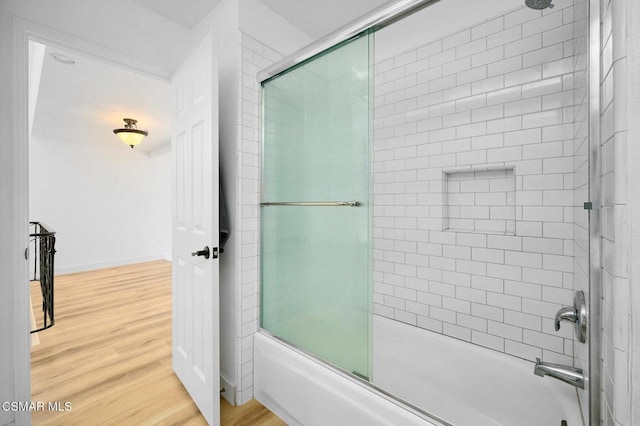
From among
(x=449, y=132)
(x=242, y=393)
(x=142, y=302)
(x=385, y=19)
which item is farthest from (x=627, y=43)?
(x=142, y=302)

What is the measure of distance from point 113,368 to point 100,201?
472 centimetres

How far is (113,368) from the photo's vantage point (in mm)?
2107

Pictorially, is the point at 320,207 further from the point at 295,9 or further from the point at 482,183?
the point at 295,9

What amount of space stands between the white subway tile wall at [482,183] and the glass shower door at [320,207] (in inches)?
32.1

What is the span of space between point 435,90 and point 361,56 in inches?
33.9

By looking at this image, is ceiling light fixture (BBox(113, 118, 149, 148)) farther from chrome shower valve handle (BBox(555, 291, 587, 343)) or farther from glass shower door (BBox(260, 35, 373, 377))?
chrome shower valve handle (BBox(555, 291, 587, 343))

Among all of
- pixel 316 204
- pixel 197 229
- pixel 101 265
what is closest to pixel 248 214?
pixel 197 229

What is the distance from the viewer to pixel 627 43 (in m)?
0.54

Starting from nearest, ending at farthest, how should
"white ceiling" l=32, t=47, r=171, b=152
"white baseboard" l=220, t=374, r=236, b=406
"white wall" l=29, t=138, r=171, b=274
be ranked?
"white baseboard" l=220, t=374, r=236, b=406 < "white ceiling" l=32, t=47, r=171, b=152 < "white wall" l=29, t=138, r=171, b=274

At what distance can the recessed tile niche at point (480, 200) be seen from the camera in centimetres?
167

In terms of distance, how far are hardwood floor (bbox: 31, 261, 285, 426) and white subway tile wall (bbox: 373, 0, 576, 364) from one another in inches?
52.0

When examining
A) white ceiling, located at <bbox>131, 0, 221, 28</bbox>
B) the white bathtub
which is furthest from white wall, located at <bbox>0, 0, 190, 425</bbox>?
the white bathtub

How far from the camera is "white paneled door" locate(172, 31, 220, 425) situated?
150cm

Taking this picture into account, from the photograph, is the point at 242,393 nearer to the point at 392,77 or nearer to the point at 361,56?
the point at 361,56
